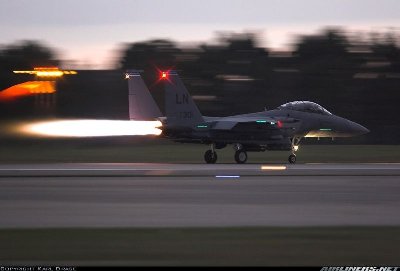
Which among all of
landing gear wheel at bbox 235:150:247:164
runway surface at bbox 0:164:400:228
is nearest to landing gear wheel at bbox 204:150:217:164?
landing gear wheel at bbox 235:150:247:164

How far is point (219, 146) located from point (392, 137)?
27.3 metres

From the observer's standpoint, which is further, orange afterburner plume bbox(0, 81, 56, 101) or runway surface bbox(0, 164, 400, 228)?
orange afterburner plume bbox(0, 81, 56, 101)

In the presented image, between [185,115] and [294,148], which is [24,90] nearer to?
[185,115]

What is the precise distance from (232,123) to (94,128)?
601 centimetres

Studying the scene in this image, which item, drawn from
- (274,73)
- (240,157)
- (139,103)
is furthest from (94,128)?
(274,73)

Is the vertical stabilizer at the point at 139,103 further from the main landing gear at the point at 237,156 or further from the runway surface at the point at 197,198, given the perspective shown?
the runway surface at the point at 197,198

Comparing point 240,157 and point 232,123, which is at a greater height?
point 232,123

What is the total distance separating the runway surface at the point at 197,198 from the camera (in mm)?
14953

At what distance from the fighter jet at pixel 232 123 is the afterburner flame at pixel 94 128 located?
48cm

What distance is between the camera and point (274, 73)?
73000 millimetres

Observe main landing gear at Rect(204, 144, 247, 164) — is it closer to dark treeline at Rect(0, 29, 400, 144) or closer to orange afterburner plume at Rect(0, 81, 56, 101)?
orange afterburner plume at Rect(0, 81, 56, 101)

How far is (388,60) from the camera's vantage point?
75875 millimetres

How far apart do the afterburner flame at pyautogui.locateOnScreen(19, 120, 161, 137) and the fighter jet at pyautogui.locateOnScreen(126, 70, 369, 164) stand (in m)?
0.48

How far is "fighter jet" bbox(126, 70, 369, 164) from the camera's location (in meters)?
34.9
